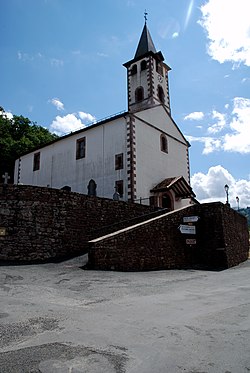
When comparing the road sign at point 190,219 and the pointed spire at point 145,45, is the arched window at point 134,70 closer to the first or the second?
the pointed spire at point 145,45

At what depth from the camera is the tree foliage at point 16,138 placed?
34688 millimetres

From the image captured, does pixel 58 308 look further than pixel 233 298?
No

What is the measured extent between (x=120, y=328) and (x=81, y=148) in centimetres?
2189

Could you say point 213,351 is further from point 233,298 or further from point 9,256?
point 9,256

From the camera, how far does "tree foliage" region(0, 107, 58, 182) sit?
114 feet

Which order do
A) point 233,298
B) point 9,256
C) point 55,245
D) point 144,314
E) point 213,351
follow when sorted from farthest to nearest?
point 55,245 < point 9,256 < point 233,298 < point 144,314 < point 213,351

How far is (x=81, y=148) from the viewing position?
1004 inches

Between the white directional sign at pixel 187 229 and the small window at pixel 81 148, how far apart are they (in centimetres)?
1271

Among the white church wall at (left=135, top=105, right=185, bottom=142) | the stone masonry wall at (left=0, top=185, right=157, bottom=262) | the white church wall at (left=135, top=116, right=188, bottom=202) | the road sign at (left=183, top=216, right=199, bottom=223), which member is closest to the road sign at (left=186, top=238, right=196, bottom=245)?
the road sign at (left=183, top=216, right=199, bottom=223)

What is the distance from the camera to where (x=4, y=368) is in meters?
3.05

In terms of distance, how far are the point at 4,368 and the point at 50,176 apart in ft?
82.4

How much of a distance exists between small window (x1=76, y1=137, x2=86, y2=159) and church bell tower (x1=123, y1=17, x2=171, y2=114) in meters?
5.90

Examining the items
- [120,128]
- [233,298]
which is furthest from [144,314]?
[120,128]

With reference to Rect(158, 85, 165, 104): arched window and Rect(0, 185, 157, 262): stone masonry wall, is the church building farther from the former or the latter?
Rect(0, 185, 157, 262): stone masonry wall
